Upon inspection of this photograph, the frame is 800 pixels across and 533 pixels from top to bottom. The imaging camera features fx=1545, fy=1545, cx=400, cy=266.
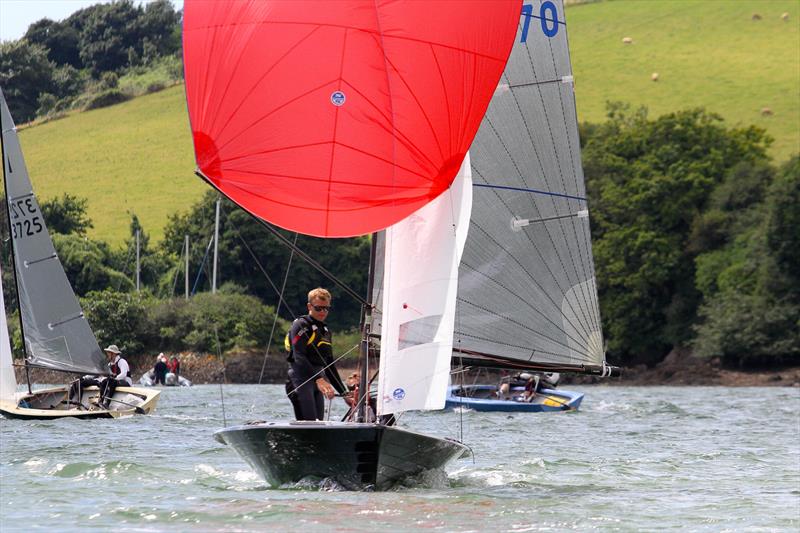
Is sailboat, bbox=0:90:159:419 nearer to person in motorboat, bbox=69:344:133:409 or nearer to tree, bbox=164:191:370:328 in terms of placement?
person in motorboat, bbox=69:344:133:409

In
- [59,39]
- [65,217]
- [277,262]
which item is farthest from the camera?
[59,39]

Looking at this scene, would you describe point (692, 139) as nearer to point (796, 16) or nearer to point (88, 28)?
point (796, 16)

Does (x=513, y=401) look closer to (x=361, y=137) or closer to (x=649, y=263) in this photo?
(x=361, y=137)

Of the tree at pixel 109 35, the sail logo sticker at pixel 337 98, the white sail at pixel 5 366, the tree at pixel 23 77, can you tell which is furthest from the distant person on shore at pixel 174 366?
the tree at pixel 109 35

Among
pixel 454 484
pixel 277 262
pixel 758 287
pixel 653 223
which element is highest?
pixel 653 223

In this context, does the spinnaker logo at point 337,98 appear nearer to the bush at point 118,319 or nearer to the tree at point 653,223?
the bush at point 118,319

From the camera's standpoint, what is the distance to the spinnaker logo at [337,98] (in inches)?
567

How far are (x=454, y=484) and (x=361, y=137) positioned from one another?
4453 millimetres

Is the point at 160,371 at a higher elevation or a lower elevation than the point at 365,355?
lower

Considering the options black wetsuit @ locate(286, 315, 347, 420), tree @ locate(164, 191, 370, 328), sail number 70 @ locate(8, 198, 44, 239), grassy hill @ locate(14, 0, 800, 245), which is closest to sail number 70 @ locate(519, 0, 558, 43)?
black wetsuit @ locate(286, 315, 347, 420)

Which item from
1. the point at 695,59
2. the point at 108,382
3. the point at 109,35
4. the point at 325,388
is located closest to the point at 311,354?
the point at 325,388

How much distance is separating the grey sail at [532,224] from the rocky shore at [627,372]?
4670 cm

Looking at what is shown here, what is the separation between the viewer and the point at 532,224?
19.5 metres

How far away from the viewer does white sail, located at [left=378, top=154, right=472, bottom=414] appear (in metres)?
14.7
